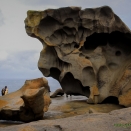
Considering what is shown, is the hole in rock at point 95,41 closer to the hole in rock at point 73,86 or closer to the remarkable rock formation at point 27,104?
the hole in rock at point 73,86

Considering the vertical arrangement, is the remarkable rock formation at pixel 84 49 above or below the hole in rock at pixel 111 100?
above

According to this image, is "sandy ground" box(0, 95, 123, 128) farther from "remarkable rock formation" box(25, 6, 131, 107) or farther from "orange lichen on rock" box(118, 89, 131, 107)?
"remarkable rock formation" box(25, 6, 131, 107)

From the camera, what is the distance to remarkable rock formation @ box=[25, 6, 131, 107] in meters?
12.2

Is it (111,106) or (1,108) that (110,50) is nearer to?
(111,106)

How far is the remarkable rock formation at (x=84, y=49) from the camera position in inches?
479

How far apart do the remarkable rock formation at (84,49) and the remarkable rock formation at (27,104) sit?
9.07 ft

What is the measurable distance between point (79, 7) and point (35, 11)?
6.25 feet

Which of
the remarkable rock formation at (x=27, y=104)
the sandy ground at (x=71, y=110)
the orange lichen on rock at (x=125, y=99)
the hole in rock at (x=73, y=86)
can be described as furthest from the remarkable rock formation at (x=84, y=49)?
the remarkable rock formation at (x=27, y=104)

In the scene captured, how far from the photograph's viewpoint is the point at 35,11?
1219 centimetres

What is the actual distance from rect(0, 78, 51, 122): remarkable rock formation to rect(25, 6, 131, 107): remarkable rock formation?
277cm

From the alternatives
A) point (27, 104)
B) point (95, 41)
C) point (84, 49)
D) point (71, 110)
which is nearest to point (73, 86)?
point (84, 49)

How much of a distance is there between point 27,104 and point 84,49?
5.36 meters

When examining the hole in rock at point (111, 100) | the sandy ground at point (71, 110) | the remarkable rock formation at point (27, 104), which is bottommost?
the sandy ground at point (71, 110)

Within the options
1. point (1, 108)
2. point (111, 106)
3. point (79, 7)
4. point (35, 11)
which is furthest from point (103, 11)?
point (1, 108)
